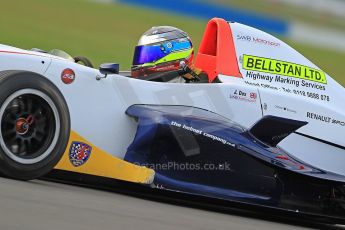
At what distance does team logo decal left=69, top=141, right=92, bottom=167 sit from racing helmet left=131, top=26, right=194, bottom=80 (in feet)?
3.44

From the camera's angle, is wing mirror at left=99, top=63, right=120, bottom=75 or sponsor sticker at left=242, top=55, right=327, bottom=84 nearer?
wing mirror at left=99, top=63, right=120, bottom=75

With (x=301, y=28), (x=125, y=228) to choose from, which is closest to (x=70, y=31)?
(x=301, y=28)

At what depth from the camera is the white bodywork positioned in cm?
574

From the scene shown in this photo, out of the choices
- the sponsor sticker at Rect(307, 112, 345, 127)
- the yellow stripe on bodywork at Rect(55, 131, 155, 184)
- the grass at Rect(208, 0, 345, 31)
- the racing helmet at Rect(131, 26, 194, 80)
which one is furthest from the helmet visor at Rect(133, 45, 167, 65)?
the grass at Rect(208, 0, 345, 31)

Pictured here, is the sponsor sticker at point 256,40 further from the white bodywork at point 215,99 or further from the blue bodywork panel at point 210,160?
the blue bodywork panel at point 210,160

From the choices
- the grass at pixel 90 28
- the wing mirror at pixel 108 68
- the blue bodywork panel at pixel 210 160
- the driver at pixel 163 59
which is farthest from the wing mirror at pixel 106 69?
the grass at pixel 90 28

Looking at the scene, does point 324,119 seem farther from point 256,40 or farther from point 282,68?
point 256,40

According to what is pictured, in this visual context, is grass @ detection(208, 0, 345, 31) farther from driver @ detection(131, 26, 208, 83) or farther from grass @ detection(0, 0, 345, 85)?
driver @ detection(131, 26, 208, 83)

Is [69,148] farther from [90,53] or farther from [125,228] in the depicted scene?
[90,53]

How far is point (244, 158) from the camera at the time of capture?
591 centimetres

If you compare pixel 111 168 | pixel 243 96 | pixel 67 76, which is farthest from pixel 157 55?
pixel 111 168

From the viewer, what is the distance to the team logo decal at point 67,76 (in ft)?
18.7

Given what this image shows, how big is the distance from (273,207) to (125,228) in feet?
7.01

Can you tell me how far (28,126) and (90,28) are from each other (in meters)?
17.2
